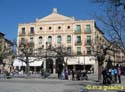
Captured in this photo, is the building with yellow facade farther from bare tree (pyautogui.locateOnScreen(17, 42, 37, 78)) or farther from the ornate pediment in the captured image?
bare tree (pyautogui.locateOnScreen(17, 42, 37, 78))

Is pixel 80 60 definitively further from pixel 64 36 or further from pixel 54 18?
pixel 54 18

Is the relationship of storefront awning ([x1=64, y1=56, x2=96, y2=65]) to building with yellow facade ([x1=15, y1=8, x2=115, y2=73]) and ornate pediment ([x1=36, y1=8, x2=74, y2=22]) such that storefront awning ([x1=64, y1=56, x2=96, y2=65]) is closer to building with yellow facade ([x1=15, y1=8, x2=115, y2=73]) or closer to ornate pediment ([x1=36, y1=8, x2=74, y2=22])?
building with yellow facade ([x1=15, y1=8, x2=115, y2=73])

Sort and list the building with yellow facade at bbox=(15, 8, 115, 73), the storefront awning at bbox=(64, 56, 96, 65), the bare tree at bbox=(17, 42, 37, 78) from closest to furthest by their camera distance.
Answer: the bare tree at bbox=(17, 42, 37, 78) → the storefront awning at bbox=(64, 56, 96, 65) → the building with yellow facade at bbox=(15, 8, 115, 73)

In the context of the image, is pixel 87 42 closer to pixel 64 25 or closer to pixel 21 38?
pixel 64 25

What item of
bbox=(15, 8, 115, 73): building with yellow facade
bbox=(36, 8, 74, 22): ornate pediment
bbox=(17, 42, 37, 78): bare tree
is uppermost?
bbox=(36, 8, 74, 22): ornate pediment

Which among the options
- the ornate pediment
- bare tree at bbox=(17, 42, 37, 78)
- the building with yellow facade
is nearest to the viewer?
bare tree at bbox=(17, 42, 37, 78)

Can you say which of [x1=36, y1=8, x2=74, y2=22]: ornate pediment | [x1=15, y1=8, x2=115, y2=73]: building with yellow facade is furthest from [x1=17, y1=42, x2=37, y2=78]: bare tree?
[x1=36, y1=8, x2=74, y2=22]: ornate pediment

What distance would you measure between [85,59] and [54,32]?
1121 cm

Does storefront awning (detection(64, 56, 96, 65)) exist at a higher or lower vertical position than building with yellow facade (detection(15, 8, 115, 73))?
lower

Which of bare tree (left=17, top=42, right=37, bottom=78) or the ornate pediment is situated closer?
bare tree (left=17, top=42, right=37, bottom=78)

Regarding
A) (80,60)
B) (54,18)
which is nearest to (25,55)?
(80,60)

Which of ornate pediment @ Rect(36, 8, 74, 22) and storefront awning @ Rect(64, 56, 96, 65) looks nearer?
storefront awning @ Rect(64, 56, 96, 65)

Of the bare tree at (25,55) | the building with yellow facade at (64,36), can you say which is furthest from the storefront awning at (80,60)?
the bare tree at (25,55)

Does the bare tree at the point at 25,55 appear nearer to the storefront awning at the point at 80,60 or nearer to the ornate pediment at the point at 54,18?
the ornate pediment at the point at 54,18
